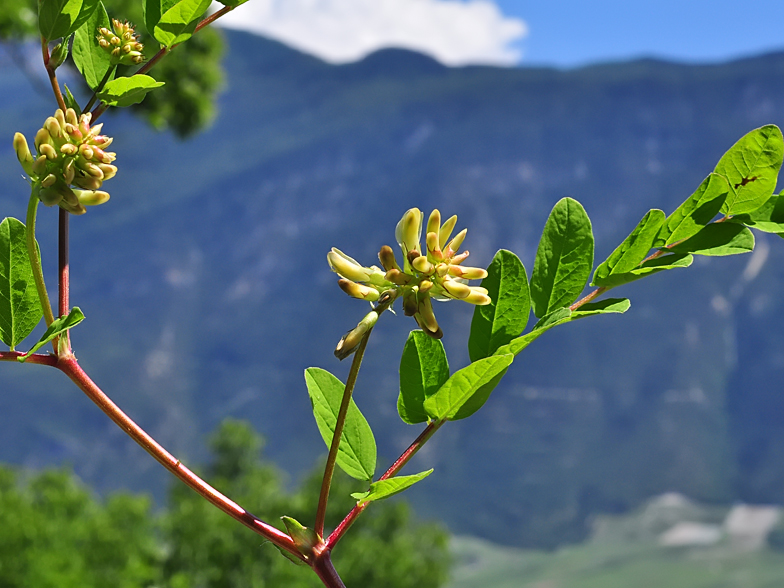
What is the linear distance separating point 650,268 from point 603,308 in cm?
3

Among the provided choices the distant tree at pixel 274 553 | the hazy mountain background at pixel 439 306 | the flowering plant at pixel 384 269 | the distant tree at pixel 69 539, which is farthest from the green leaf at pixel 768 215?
the hazy mountain background at pixel 439 306

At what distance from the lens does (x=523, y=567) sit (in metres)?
26.1

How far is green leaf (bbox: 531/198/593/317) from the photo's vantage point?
1.10 feet

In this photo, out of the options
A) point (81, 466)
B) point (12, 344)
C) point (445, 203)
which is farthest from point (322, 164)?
point (12, 344)

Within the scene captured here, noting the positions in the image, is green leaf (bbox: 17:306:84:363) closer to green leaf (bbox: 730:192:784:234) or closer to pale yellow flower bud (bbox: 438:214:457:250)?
pale yellow flower bud (bbox: 438:214:457:250)

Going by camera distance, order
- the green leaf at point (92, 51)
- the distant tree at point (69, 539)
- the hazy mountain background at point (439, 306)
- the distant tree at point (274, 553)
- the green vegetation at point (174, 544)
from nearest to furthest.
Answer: the green leaf at point (92, 51)
the distant tree at point (69, 539)
the green vegetation at point (174, 544)
the distant tree at point (274, 553)
the hazy mountain background at point (439, 306)

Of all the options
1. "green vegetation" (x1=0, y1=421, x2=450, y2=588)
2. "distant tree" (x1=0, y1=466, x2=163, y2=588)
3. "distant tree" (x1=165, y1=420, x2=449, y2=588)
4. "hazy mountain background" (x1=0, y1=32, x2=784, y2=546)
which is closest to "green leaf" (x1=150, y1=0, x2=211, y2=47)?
"distant tree" (x1=0, y1=466, x2=163, y2=588)

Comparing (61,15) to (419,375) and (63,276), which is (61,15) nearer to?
(63,276)

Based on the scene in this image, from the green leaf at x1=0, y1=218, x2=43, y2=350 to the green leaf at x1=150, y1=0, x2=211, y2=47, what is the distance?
11 centimetres

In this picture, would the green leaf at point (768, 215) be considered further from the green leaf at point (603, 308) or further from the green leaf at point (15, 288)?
the green leaf at point (15, 288)

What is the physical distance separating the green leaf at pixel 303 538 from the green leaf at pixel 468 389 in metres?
0.07

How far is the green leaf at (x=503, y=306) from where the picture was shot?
0.32 metres

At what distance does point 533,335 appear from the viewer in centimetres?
26

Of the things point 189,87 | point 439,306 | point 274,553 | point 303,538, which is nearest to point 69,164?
point 303,538
